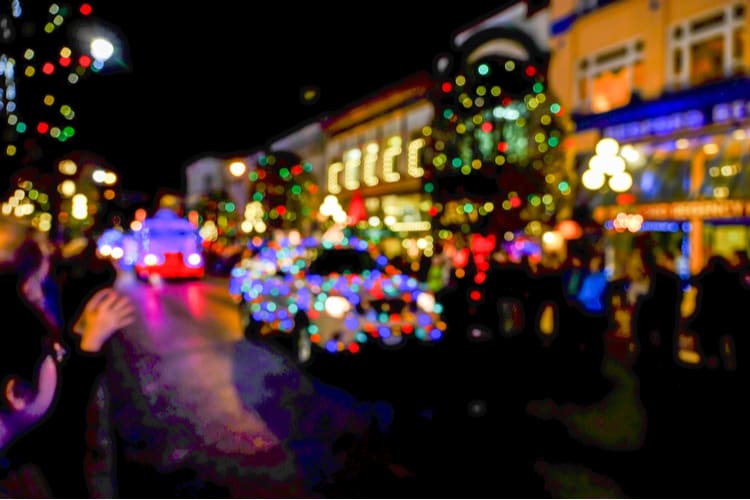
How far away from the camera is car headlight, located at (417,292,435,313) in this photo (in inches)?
437

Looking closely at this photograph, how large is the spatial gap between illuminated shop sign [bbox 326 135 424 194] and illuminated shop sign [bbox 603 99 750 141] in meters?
13.7

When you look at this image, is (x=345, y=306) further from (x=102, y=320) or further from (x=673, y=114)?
(x=673, y=114)

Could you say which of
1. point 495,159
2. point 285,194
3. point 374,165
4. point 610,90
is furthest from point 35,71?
point 285,194

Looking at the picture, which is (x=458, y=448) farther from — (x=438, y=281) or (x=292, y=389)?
(x=438, y=281)

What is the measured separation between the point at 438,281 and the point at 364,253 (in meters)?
5.22

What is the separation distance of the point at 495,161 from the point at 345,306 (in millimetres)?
12846

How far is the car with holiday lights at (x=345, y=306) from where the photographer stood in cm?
1070

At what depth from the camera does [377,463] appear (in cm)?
654

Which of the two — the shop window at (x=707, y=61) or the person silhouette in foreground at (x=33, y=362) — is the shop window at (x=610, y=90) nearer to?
the shop window at (x=707, y=61)

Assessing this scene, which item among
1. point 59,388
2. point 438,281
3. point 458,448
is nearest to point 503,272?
point 458,448

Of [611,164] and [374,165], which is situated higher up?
[374,165]

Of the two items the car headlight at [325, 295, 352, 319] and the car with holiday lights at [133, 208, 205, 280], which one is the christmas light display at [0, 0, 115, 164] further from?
the car headlight at [325, 295, 352, 319]

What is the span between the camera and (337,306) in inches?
423

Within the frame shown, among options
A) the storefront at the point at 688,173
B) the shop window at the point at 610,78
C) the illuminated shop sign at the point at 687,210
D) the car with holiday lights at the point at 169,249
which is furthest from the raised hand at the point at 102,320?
the car with holiday lights at the point at 169,249
